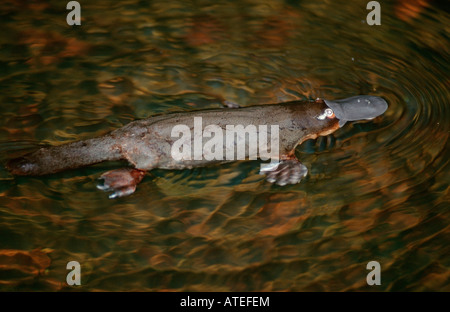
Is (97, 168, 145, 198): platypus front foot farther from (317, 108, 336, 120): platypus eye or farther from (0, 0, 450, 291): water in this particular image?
(317, 108, 336, 120): platypus eye

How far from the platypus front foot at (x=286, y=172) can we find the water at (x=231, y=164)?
0.19 feet

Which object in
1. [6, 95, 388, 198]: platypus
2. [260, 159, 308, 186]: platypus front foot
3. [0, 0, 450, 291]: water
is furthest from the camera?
[260, 159, 308, 186]: platypus front foot

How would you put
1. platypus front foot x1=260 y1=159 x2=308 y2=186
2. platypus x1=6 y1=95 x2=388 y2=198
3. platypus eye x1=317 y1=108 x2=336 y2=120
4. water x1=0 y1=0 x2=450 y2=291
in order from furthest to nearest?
platypus eye x1=317 y1=108 x2=336 y2=120
platypus front foot x1=260 y1=159 x2=308 y2=186
platypus x1=6 y1=95 x2=388 y2=198
water x1=0 y1=0 x2=450 y2=291

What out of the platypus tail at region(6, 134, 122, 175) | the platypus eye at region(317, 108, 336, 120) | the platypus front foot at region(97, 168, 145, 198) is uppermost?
the platypus eye at region(317, 108, 336, 120)

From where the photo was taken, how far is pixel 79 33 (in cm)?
410

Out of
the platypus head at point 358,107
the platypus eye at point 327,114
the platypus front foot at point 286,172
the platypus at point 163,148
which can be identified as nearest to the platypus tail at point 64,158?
the platypus at point 163,148

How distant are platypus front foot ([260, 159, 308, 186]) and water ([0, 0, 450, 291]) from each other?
0.19ft

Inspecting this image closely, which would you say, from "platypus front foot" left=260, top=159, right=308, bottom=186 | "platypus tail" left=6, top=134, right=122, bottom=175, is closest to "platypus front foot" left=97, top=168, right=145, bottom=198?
"platypus tail" left=6, top=134, right=122, bottom=175

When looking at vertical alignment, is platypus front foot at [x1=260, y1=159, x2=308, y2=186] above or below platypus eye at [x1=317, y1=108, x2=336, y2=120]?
below

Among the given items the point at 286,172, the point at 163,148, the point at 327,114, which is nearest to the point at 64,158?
the point at 163,148

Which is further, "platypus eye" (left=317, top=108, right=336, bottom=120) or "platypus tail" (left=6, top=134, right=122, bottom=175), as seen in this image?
"platypus eye" (left=317, top=108, right=336, bottom=120)

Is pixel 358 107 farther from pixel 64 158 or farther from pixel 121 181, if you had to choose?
pixel 64 158

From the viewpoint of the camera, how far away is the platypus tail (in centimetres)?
283

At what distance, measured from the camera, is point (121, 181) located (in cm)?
285
